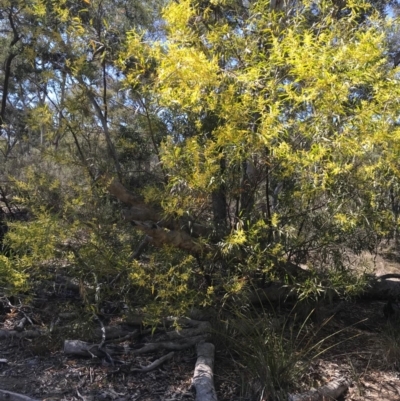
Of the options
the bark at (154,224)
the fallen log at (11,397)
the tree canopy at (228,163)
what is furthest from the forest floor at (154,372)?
the bark at (154,224)

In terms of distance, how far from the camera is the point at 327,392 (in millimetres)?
4395

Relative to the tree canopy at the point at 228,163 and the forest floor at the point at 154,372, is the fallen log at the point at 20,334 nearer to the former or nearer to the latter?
the forest floor at the point at 154,372

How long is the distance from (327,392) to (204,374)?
103 cm

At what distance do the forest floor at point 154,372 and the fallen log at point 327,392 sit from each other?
0.28ft

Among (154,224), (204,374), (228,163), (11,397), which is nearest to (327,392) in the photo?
(204,374)

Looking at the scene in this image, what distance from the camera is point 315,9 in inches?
247

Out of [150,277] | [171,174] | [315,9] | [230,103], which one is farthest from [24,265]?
[315,9]

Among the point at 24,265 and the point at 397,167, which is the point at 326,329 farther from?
the point at 24,265

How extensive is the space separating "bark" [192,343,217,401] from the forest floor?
0.12m

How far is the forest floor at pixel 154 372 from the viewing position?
442cm

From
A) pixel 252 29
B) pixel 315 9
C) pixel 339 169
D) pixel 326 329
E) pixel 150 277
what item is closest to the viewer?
pixel 339 169

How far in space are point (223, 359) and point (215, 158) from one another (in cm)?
191

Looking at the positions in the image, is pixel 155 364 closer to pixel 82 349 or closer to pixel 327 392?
pixel 82 349

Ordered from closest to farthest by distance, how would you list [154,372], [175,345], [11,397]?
[11,397]
[154,372]
[175,345]
